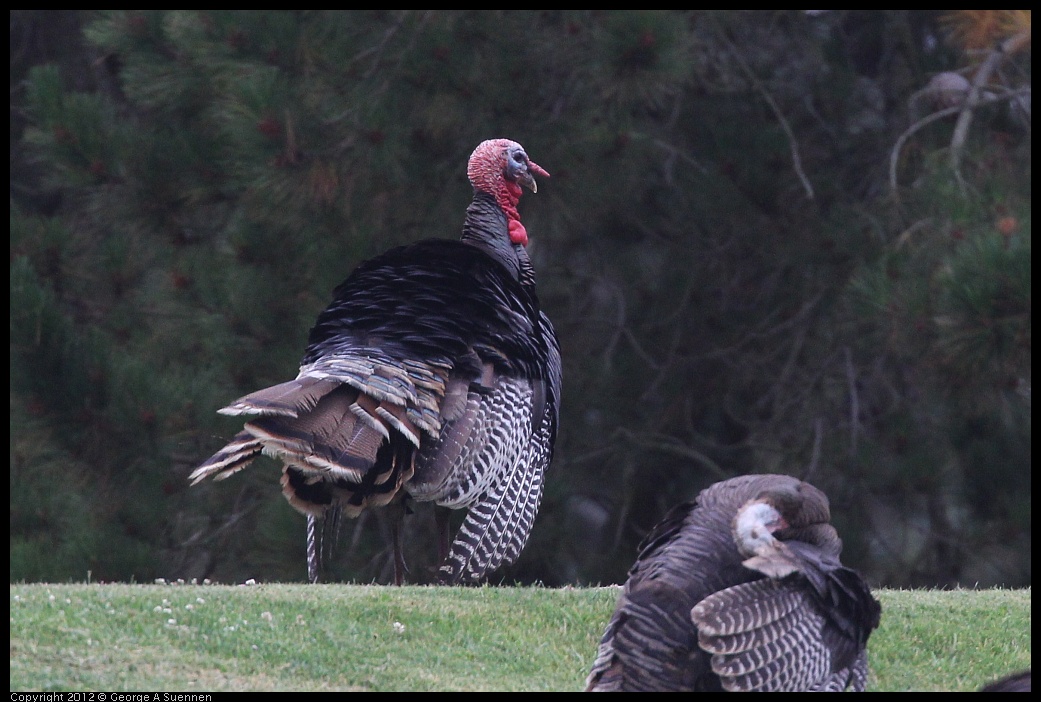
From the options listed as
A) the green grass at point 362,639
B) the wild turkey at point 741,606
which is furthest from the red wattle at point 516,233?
the wild turkey at point 741,606

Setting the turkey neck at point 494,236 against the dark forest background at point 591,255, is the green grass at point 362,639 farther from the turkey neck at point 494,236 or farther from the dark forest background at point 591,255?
the dark forest background at point 591,255

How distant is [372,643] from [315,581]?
1.25m

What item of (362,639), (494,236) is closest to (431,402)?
(362,639)

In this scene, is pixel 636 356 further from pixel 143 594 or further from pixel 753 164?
pixel 143 594

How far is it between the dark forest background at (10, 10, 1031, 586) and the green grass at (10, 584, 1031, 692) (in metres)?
2.40

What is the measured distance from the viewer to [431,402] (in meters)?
5.22

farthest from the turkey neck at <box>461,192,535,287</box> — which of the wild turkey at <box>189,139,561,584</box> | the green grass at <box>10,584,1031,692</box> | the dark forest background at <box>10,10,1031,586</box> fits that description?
the green grass at <box>10,584,1031,692</box>

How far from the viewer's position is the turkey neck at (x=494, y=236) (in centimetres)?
644

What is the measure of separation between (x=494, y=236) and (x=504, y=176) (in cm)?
41

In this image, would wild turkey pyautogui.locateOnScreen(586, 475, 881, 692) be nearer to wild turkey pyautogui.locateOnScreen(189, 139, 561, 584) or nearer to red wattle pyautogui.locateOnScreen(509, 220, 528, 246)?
wild turkey pyautogui.locateOnScreen(189, 139, 561, 584)

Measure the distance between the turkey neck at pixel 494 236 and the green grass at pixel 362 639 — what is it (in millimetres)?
1791

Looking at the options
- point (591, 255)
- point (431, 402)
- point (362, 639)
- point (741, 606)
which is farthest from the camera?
point (591, 255)

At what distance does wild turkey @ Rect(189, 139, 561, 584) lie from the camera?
473 centimetres

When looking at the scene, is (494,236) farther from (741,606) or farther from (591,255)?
(591,255)
